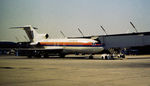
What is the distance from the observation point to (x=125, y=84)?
1348 centimetres

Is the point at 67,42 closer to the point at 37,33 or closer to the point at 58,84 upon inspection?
the point at 37,33

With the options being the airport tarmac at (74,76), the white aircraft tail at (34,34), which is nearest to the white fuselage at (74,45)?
the white aircraft tail at (34,34)

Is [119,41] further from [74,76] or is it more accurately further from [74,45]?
[74,76]

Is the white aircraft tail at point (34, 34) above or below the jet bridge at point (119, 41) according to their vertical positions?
above

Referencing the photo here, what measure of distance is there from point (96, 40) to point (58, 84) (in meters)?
40.9

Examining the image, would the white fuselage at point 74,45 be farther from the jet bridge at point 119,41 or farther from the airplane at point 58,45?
the jet bridge at point 119,41

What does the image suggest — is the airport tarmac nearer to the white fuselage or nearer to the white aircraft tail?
the white fuselage

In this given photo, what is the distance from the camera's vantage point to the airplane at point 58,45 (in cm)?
5388

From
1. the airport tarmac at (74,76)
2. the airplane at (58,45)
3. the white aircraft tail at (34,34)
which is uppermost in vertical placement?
the white aircraft tail at (34,34)

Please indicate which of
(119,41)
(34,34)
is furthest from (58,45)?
(119,41)

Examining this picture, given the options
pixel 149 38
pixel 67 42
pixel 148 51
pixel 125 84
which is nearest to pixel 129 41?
pixel 149 38

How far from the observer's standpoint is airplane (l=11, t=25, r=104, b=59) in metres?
53.9

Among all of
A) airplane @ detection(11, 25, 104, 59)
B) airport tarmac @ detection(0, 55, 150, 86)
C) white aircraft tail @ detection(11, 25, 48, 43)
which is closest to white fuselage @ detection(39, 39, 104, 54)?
airplane @ detection(11, 25, 104, 59)

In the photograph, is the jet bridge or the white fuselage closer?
the white fuselage
